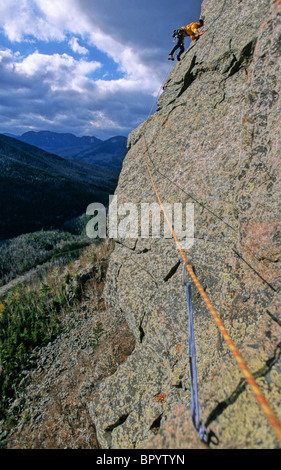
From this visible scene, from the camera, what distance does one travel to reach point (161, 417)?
3.73 metres

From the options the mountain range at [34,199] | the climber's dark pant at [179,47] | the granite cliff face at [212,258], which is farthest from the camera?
the mountain range at [34,199]

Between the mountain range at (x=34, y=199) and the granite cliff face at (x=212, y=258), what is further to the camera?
the mountain range at (x=34, y=199)

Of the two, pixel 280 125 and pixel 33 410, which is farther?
pixel 33 410

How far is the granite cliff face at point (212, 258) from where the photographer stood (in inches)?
98.0

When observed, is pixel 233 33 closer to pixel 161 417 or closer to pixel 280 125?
pixel 280 125

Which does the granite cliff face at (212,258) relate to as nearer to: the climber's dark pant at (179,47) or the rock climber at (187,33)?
the rock climber at (187,33)

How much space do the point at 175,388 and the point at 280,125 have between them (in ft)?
15.3

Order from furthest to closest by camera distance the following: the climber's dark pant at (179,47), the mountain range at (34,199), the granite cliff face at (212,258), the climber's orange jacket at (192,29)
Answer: the mountain range at (34,199) < the climber's dark pant at (179,47) < the climber's orange jacket at (192,29) < the granite cliff face at (212,258)

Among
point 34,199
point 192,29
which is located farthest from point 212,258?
point 34,199

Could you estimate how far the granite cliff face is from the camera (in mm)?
2490

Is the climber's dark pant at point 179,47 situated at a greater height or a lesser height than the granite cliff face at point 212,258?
greater

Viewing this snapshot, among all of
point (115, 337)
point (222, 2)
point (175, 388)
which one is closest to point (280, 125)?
point (175, 388)

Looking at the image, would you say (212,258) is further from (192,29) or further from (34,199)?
(34,199)

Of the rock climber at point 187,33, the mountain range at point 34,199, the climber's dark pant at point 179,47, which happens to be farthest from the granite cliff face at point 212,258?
the mountain range at point 34,199
